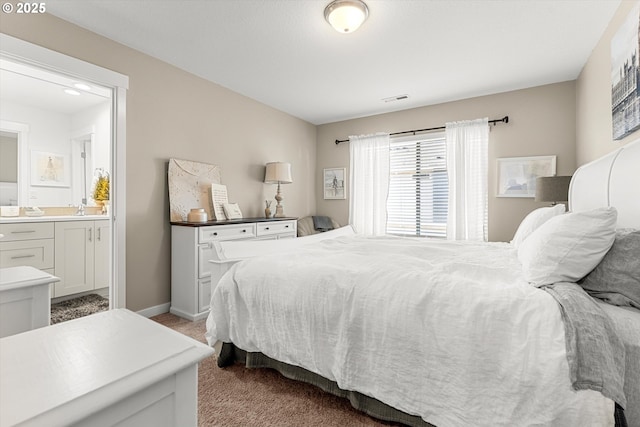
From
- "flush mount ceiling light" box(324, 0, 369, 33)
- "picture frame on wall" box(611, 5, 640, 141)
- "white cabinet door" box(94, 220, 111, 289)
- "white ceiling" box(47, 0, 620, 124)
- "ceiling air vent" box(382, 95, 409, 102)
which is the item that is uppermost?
"ceiling air vent" box(382, 95, 409, 102)

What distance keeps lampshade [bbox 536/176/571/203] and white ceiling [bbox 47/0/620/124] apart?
119 centimetres

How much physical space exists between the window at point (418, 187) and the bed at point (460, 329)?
2266 mm

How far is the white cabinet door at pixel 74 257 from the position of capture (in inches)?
134

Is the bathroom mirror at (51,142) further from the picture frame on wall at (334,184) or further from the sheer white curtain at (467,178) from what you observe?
the sheer white curtain at (467,178)

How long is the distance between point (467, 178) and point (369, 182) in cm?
139

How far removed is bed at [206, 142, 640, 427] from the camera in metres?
1.01

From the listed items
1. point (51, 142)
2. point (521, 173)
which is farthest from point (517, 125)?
point (51, 142)

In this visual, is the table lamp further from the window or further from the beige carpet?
the beige carpet

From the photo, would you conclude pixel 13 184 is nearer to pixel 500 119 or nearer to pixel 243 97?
pixel 243 97

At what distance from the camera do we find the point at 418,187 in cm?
441

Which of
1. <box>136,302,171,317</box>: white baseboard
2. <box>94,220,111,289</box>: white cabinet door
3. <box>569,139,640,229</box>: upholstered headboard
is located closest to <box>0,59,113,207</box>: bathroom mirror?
<box>94,220,111,289</box>: white cabinet door

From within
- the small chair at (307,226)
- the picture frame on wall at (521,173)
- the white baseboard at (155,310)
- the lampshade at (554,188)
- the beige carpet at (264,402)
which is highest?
the picture frame on wall at (521,173)

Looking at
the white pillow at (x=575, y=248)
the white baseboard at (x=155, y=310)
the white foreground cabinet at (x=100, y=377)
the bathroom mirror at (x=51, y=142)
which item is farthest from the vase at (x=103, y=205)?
the white pillow at (x=575, y=248)

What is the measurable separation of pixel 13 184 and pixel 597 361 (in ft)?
19.0
